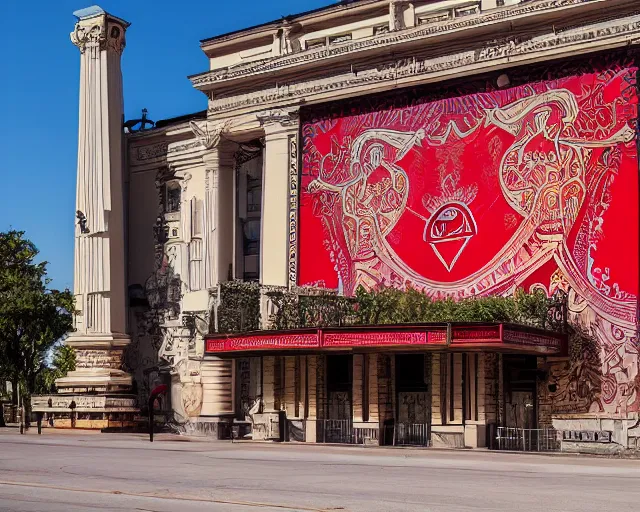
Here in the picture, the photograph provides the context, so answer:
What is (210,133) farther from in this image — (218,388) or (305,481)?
(305,481)

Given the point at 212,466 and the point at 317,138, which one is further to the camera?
the point at 317,138

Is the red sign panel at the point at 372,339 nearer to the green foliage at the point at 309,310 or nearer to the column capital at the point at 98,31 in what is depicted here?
the green foliage at the point at 309,310

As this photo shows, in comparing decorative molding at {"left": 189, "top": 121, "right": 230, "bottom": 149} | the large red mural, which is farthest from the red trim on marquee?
decorative molding at {"left": 189, "top": 121, "right": 230, "bottom": 149}

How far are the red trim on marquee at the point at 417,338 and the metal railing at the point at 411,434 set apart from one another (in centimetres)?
468

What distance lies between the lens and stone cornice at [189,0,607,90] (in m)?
42.8

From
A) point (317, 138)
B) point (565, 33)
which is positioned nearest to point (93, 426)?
point (317, 138)

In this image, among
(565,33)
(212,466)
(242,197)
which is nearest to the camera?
(212,466)

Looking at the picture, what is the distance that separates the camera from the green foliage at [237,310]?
47656 mm

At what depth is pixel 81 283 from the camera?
181 feet

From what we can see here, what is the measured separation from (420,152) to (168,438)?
15978 mm

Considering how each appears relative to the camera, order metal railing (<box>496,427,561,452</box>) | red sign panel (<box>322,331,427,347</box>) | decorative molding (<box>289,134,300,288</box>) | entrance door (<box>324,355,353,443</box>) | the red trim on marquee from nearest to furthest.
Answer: the red trim on marquee, red sign panel (<box>322,331,427,347</box>), metal railing (<box>496,427,561,452</box>), entrance door (<box>324,355,353,443</box>), decorative molding (<box>289,134,300,288</box>)

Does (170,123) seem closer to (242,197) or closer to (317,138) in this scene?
(242,197)

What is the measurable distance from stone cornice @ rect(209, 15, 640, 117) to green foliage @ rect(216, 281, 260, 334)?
28.9 feet

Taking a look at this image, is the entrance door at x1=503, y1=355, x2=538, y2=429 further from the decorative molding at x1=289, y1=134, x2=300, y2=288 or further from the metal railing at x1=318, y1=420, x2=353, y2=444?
the decorative molding at x1=289, y1=134, x2=300, y2=288
